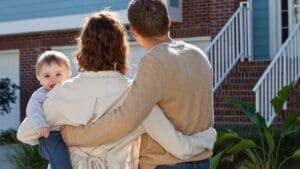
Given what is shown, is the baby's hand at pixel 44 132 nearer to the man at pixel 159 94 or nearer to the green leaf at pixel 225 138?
the man at pixel 159 94

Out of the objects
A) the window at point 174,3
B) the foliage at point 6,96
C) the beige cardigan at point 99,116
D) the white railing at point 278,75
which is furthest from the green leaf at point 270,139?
→ the foliage at point 6,96

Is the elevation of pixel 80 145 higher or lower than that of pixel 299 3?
lower

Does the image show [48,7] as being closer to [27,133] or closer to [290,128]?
[290,128]

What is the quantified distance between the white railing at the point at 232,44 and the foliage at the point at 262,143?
187 inches

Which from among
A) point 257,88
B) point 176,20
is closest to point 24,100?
point 176,20

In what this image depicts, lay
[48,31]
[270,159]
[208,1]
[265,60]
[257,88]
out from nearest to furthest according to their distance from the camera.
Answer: [270,159] < [257,88] < [265,60] < [208,1] < [48,31]

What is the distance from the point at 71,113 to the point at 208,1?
11.9 m

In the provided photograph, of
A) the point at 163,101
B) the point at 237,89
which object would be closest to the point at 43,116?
the point at 163,101

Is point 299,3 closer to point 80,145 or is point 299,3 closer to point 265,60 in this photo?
point 265,60

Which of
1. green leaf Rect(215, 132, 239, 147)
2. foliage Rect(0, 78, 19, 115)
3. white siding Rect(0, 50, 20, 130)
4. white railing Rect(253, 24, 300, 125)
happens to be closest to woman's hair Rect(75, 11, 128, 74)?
green leaf Rect(215, 132, 239, 147)

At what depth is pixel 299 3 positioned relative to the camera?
14.3 meters

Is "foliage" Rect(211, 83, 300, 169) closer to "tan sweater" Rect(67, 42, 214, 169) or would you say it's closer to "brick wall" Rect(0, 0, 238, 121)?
"tan sweater" Rect(67, 42, 214, 169)

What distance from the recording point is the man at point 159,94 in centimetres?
333

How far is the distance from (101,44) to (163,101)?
433mm
